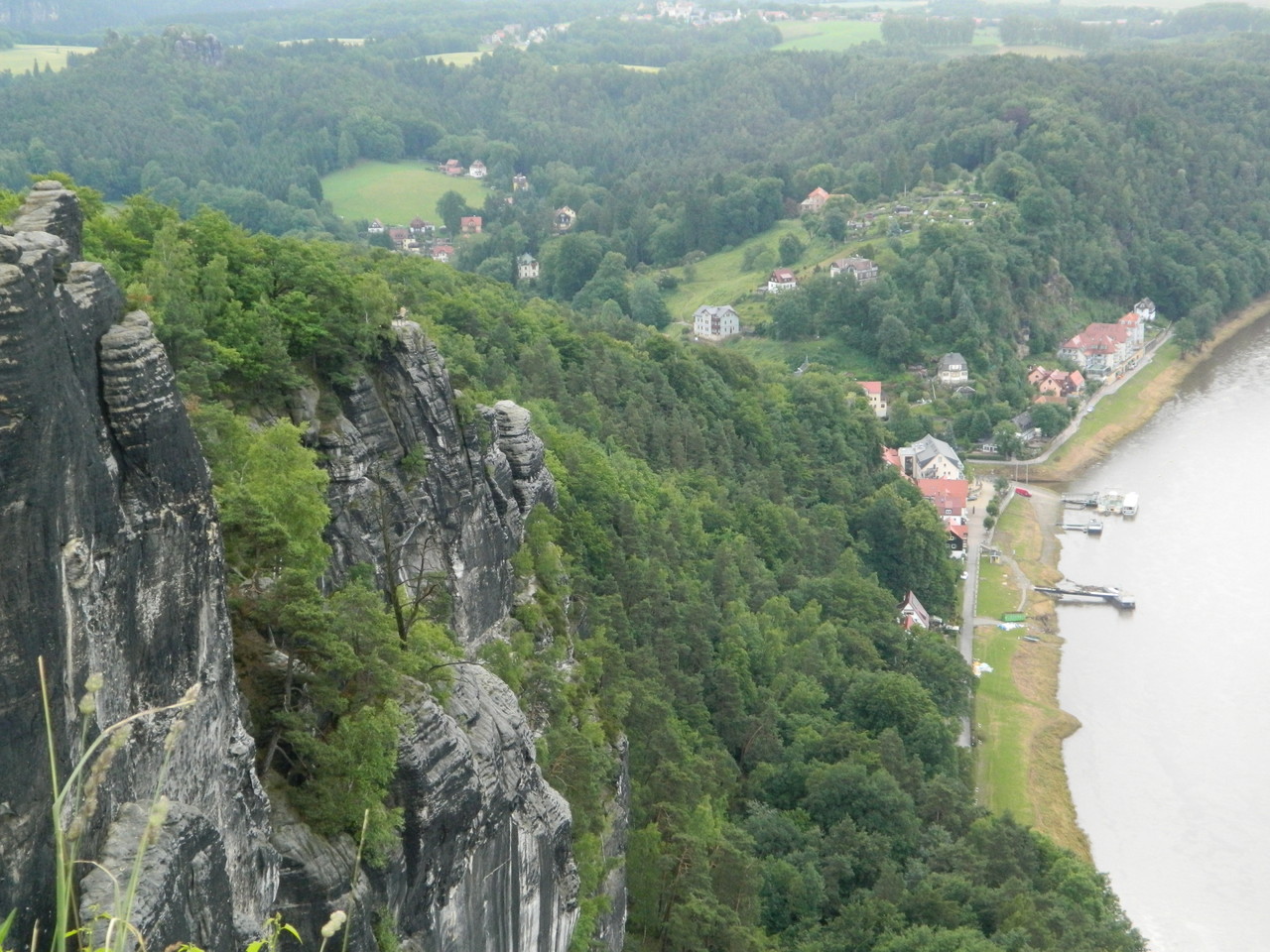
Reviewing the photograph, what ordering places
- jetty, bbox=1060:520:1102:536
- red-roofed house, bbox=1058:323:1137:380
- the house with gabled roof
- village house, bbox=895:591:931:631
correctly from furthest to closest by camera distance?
red-roofed house, bbox=1058:323:1137:380 < the house with gabled roof < jetty, bbox=1060:520:1102:536 < village house, bbox=895:591:931:631

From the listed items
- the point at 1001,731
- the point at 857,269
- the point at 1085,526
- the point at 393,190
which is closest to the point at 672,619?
the point at 1001,731

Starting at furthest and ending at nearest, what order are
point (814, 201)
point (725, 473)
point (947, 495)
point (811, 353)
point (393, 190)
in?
point (393, 190), point (814, 201), point (811, 353), point (947, 495), point (725, 473)

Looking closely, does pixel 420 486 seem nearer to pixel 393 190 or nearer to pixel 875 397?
pixel 875 397

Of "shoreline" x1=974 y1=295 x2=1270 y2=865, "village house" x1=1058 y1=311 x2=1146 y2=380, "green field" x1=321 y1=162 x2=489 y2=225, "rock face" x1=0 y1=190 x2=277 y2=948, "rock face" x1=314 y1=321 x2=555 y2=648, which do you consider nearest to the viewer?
"rock face" x1=0 y1=190 x2=277 y2=948

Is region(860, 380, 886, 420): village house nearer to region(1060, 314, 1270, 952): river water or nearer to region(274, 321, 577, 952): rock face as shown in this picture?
region(1060, 314, 1270, 952): river water

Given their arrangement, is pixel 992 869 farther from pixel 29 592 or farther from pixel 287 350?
pixel 29 592

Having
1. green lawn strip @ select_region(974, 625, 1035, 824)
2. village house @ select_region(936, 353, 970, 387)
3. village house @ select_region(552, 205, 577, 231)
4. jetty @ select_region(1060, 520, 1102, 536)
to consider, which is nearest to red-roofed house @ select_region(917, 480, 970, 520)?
jetty @ select_region(1060, 520, 1102, 536)

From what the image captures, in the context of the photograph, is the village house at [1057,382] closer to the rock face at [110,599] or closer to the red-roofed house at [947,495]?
the red-roofed house at [947,495]
